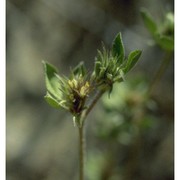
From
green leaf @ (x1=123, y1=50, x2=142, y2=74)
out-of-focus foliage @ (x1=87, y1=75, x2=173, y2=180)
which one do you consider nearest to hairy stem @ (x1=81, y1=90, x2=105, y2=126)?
green leaf @ (x1=123, y1=50, x2=142, y2=74)

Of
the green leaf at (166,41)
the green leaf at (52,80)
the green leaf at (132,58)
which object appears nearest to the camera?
the green leaf at (132,58)

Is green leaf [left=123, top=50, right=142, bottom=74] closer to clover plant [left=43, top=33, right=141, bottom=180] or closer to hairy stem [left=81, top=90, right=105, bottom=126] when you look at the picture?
clover plant [left=43, top=33, right=141, bottom=180]

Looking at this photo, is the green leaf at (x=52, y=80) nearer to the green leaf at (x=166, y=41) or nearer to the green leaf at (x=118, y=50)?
the green leaf at (x=118, y=50)

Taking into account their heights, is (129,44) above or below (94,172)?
above

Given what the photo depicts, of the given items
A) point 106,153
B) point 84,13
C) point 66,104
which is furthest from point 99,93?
point 84,13

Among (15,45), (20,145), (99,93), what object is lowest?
(20,145)

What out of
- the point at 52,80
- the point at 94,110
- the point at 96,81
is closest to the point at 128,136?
the point at 94,110

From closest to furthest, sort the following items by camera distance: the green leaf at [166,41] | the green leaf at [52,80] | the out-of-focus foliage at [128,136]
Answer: the green leaf at [52,80] → the green leaf at [166,41] → the out-of-focus foliage at [128,136]

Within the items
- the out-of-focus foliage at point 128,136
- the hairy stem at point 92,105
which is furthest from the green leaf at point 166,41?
the hairy stem at point 92,105
